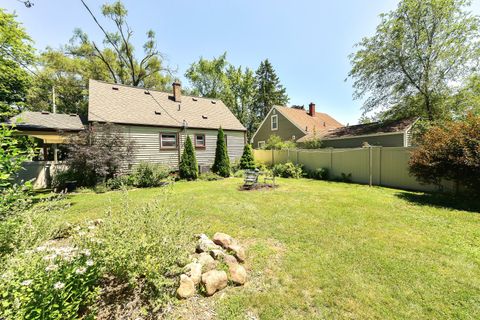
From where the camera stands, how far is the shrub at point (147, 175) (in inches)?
419

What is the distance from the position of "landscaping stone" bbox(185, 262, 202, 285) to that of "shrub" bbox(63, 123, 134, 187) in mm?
8600

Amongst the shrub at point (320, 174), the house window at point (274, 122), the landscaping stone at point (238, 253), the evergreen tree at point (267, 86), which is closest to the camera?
the landscaping stone at point (238, 253)

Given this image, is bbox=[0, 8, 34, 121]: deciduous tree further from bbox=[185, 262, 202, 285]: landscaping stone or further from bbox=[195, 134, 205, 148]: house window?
bbox=[185, 262, 202, 285]: landscaping stone

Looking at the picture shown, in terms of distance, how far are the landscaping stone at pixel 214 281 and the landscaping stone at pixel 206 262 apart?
20cm

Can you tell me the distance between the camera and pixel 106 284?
8.63ft

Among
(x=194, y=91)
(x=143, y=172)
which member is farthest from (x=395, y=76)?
(x=194, y=91)

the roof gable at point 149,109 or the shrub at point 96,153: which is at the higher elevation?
the roof gable at point 149,109

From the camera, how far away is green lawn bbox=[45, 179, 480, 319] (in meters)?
2.46

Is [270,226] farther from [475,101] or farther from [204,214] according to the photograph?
[475,101]

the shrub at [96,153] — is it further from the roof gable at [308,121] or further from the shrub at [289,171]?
the roof gable at [308,121]

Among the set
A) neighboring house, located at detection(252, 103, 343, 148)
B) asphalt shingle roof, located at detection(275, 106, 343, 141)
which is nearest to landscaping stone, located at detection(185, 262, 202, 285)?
neighboring house, located at detection(252, 103, 343, 148)

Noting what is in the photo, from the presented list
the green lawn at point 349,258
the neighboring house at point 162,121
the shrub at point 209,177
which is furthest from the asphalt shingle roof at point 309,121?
the green lawn at point 349,258

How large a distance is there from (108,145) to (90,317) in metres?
9.38

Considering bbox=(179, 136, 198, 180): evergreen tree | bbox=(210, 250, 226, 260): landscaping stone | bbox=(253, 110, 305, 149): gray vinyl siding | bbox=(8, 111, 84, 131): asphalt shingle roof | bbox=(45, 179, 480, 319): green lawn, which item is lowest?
bbox=(45, 179, 480, 319): green lawn
